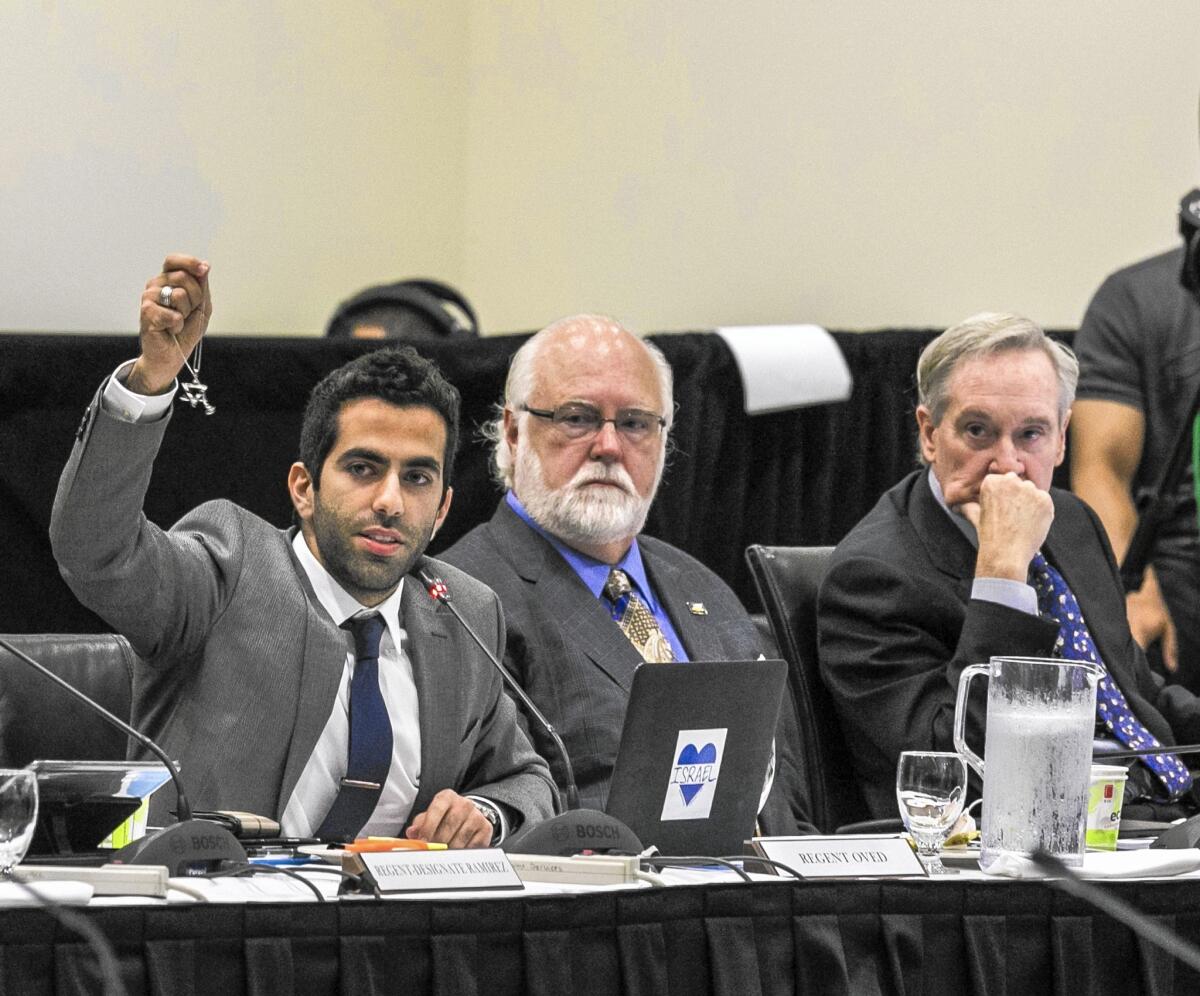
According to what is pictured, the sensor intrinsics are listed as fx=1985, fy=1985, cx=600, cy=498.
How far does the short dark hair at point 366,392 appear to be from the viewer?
263 cm

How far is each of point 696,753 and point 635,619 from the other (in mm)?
1055

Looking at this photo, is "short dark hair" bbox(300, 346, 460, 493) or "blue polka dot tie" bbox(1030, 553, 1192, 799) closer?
"short dark hair" bbox(300, 346, 460, 493)

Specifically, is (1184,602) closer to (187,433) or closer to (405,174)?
(187,433)

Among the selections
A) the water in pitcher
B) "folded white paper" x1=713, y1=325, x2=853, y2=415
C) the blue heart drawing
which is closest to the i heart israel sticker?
the blue heart drawing

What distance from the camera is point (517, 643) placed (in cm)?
297

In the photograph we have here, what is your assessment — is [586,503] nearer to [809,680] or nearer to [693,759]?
[809,680]

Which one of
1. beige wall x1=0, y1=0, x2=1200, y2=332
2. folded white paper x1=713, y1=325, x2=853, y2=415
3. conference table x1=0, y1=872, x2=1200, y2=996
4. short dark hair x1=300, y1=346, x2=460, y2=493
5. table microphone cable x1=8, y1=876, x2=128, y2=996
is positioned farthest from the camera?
beige wall x1=0, y1=0, x2=1200, y2=332

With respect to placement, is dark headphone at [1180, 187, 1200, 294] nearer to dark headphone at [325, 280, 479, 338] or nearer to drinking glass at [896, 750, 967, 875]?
dark headphone at [325, 280, 479, 338]

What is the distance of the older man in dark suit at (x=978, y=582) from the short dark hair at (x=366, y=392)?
0.75m

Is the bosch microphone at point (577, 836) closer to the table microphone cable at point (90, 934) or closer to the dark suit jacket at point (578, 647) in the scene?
the table microphone cable at point (90, 934)

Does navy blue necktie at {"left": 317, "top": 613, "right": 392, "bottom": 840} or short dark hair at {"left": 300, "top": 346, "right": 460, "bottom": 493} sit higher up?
short dark hair at {"left": 300, "top": 346, "right": 460, "bottom": 493}

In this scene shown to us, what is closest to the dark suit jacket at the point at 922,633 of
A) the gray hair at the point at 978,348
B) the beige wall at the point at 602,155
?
the gray hair at the point at 978,348

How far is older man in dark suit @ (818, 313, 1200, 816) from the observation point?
9.61 ft

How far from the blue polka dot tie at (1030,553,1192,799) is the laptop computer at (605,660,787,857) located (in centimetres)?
91
